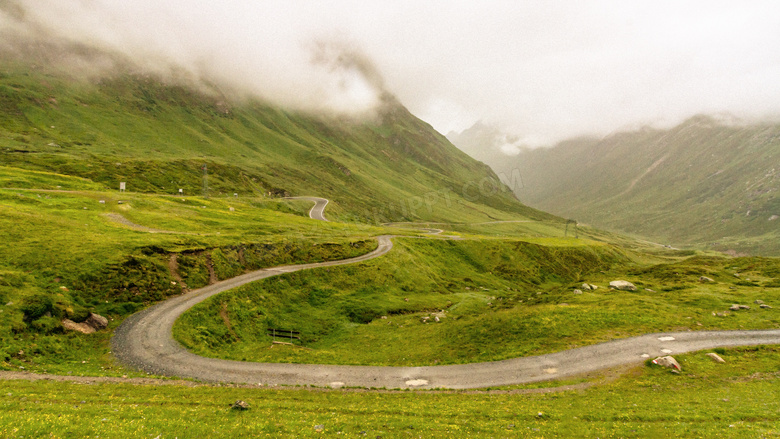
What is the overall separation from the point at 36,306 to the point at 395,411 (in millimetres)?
35592

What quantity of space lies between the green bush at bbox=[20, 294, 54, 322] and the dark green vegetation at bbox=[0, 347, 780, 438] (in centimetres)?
1233

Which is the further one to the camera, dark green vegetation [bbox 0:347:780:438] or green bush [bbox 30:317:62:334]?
green bush [bbox 30:317:62:334]

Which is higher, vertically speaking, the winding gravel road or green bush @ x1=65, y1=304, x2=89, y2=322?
green bush @ x1=65, y1=304, x2=89, y2=322

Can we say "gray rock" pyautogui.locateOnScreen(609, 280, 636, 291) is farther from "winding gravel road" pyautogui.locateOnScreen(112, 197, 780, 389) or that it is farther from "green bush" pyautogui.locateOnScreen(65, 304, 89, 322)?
"green bush" pyautogui.locateOnScreen(65, 304, 89, 322)

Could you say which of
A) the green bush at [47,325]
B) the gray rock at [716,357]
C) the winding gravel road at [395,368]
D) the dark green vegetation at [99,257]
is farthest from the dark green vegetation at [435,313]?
the green bush at [47,325]

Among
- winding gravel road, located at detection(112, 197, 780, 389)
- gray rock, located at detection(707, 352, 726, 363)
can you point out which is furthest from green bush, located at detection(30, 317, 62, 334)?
gray rock, located at detection(707, 352, 726, 363)

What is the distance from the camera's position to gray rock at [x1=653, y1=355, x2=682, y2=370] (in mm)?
30281

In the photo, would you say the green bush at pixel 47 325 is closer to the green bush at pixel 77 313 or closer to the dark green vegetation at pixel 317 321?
the dark green vegetation at pixel 317 321

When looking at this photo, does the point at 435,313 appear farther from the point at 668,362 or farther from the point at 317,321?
the point at 668,362

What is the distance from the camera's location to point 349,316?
54.4 m

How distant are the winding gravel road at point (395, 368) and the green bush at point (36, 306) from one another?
6299mm

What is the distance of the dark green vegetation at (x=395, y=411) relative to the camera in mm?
16469

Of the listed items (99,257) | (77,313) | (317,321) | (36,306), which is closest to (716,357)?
(317,321)

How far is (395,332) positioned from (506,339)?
15758 mm
